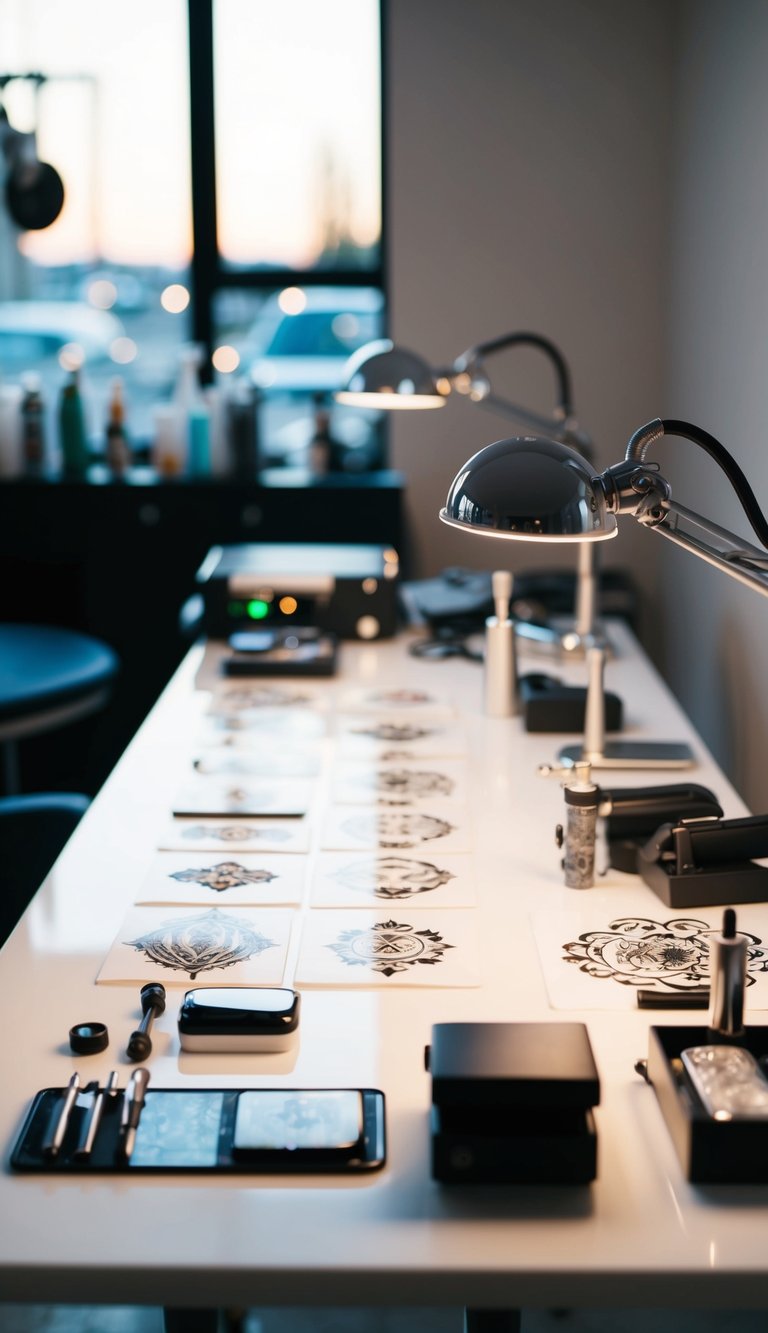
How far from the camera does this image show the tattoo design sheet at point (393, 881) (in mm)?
1606

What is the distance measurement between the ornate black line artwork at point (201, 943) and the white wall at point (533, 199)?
7.85ft

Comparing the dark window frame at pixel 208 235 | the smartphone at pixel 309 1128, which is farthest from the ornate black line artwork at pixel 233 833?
the dark window frame at pixel 208 235

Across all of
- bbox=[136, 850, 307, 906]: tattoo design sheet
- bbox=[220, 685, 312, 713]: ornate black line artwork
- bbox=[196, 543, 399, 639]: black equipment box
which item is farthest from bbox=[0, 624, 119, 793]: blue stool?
bbox=[136, 850, 307, 906]: tattoo design sheet

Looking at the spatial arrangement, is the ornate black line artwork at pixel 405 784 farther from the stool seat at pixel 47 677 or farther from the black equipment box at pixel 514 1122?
the stool seat at pixel 47 677

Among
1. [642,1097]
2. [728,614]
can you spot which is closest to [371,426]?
[728,614]

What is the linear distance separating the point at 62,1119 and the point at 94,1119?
0.09 feet

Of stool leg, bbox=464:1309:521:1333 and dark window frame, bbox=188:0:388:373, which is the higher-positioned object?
dark window frame, bbox=188:0:388:373

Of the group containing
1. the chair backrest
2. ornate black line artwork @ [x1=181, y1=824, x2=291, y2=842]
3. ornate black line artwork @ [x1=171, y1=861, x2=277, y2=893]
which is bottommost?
the chair backrest

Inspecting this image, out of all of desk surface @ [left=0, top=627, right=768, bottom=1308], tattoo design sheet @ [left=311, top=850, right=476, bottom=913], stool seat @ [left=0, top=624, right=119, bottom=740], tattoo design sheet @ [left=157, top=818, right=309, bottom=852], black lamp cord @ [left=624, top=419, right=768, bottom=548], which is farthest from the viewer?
stool seat @ [left=0, top=624, right=119, bottom=740]

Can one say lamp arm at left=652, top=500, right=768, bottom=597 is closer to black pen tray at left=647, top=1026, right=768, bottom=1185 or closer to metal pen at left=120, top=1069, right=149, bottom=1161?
black pen tray at left=647, top=1026, right=768, bottom=1185

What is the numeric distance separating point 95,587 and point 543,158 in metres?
1.68

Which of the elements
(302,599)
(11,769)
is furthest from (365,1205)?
(11,769)

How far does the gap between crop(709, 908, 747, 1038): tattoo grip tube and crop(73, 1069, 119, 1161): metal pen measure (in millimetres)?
525

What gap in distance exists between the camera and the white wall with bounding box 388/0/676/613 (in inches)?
139
